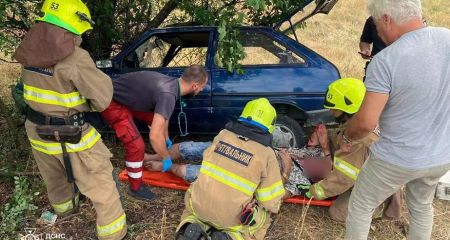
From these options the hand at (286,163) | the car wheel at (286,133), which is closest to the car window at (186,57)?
the car wheel at (286,133)

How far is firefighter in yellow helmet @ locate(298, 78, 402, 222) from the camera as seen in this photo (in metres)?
3.52

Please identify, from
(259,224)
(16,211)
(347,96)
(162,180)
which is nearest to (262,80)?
(347,96)

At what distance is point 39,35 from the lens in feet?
9.71

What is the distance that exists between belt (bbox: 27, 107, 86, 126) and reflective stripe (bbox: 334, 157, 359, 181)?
210 centimetres

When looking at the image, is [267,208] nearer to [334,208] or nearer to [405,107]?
[334,208]

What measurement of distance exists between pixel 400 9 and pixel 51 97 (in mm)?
2349

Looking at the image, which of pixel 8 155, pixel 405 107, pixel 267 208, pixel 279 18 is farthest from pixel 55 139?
pixel 279 18

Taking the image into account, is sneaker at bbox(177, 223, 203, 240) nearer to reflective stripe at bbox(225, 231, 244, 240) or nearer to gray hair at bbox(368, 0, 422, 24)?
reflective stripe at bbox(225, 231, 244, 240)

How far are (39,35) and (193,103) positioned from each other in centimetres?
209

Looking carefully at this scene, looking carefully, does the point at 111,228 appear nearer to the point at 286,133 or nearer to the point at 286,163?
the point at 286,163

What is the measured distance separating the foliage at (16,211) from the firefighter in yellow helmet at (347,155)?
99.4 inches

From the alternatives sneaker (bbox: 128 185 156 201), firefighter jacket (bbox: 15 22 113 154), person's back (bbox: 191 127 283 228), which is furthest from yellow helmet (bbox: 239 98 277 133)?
sneaker (bbox: 128 185 156 201)

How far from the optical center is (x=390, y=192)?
9.11 ft

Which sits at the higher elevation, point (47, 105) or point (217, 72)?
point (47, 105)
